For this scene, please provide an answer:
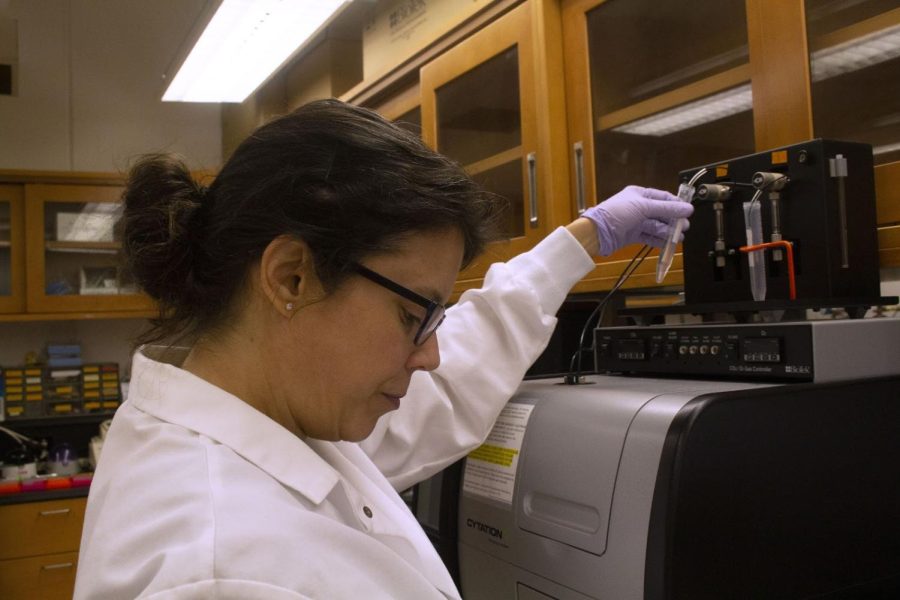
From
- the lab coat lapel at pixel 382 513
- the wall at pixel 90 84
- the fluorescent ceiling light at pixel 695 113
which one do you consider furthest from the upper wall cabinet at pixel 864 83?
the wall at pixel 90 84

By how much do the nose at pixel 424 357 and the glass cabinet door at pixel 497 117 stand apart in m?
0.66

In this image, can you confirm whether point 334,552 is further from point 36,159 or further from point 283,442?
point 36,159

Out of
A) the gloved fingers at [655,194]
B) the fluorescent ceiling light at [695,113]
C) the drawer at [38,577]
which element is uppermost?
the fluorescent ceiling light at [695,113]

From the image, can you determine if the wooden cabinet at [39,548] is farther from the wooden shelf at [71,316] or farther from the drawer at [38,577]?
the wooden shelf at [71,316]

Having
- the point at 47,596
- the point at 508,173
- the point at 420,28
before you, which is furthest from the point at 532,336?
the point at 47,596

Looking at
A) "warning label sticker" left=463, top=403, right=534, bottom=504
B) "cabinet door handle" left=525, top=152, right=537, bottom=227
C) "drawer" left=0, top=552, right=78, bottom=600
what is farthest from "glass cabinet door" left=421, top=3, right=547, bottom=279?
"drawer" left=0, top=552, right=78, bottom=600

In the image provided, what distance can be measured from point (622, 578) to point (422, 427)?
1.41 ft

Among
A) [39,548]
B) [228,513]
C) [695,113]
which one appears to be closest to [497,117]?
[695,113]

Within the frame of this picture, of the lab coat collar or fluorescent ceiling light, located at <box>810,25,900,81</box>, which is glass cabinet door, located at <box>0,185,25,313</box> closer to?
the lab coat collar

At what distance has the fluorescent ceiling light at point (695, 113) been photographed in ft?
3.79

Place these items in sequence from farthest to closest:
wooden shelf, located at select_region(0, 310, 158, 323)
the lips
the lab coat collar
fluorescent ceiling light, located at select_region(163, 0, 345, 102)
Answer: wooden shelf, located at select_region(0, 310, 158, 323), fluorescent ceiling light, located at select_region(163, 0, 345, 102), the lips, the lab coat collar

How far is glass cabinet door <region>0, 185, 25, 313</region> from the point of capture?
10.7ft

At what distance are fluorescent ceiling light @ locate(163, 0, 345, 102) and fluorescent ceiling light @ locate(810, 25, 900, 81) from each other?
1.37 m

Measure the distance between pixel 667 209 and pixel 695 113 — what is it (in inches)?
9.4
